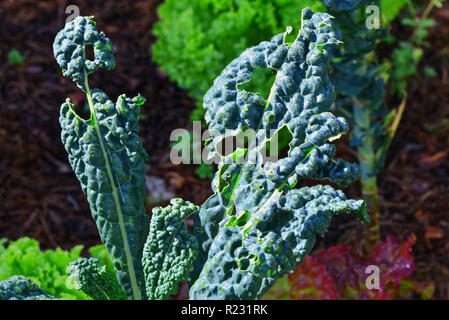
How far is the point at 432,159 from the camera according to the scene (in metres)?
3.04

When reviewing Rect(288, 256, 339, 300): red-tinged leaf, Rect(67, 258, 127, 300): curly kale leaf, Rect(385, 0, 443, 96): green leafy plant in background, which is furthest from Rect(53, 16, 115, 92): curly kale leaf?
Rect(385, 0, 443, 96): green leafy plant in background

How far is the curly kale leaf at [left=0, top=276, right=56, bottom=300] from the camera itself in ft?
4.59

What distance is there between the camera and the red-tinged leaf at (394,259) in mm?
2309

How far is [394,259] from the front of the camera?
7.70ft

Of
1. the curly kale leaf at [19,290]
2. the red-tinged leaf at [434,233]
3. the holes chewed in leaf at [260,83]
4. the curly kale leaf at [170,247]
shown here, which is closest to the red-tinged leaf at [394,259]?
the red-tinged leaf at [434,233]

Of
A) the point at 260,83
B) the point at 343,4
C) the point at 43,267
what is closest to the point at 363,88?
the point at 343,4

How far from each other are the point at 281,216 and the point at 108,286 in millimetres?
589

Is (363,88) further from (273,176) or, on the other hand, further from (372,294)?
(273,176)

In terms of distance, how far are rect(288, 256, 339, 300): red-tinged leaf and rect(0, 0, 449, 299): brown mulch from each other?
0.53m

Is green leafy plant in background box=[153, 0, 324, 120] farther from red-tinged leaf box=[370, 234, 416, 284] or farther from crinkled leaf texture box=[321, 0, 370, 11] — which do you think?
red-tinged leaf box=[370, 234, 416, 284]

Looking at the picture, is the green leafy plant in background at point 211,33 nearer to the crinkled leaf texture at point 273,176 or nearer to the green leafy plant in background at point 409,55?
the green leafy plant in background at point 409,55

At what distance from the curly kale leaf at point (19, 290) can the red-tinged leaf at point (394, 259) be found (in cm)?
140

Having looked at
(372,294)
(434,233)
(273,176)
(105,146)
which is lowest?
(372,294)

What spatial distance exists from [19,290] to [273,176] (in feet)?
2.26
